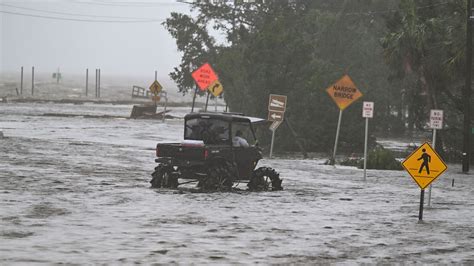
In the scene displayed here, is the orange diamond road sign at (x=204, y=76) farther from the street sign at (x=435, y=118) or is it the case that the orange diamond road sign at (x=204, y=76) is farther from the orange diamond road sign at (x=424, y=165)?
the orange diamond road sign at (x=424, y=165)

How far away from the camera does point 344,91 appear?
115ft

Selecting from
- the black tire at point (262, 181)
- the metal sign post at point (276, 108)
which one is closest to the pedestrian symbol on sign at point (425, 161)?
the black tire at point (262, 181)

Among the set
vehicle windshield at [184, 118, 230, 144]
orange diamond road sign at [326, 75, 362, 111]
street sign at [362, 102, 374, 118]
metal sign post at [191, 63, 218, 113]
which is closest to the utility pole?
orange diamond road sign at [326, 75, 362, 111]

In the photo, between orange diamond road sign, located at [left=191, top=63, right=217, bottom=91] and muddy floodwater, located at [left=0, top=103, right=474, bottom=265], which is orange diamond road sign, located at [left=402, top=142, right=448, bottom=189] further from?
orange diamond road sign, located at [left=191, top=63, right=217, bottom=91]

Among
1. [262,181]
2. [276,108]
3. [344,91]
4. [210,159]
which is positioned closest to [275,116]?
[276,108]

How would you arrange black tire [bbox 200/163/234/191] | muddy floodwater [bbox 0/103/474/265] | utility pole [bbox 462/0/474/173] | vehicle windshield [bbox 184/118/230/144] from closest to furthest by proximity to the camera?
muddy floodwater [bbox 0/103/474/265], black tire [bbox 200/163/234/191], vehicle windshield [bbox 184/118/230/144], utility pole [bbox 462/0/474/173]

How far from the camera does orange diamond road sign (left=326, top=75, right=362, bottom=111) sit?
35.1 m

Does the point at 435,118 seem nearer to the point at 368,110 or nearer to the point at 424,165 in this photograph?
the point at 368,110

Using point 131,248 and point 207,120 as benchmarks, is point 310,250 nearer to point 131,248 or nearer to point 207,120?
point 131,248

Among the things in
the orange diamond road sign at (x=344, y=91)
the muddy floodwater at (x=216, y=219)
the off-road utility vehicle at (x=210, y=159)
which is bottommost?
the muddy floodwater at (x=216, y=219)

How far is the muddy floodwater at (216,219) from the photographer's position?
13477mm

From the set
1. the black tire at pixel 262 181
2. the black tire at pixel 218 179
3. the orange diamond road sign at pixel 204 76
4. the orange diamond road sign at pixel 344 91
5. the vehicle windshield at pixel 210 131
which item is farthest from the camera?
the orange diamond road sign at pixel 204 76

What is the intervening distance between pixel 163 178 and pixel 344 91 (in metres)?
13.5

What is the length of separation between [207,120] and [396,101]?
4890cm
